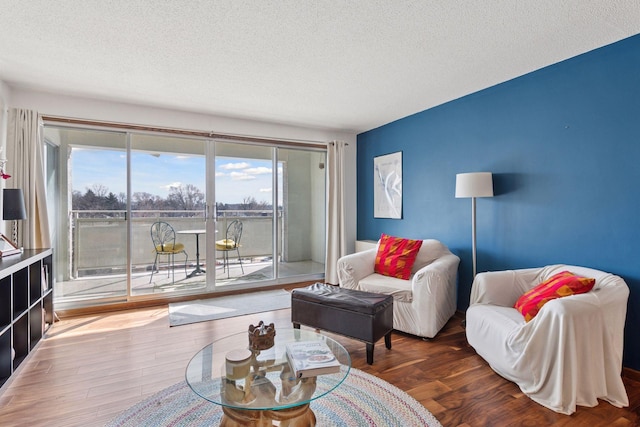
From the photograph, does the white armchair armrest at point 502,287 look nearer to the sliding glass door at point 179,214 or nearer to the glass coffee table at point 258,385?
the glass coffee table at point 258,385

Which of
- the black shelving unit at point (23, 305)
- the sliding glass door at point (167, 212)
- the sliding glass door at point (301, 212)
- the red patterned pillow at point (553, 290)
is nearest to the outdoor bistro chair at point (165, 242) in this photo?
the sliding glass door at point (167, 212)

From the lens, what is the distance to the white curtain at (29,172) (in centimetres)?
317

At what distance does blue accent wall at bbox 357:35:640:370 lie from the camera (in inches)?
91.8

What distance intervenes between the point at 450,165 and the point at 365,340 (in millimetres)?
2208

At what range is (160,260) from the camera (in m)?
4.48

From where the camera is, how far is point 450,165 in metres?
3.71

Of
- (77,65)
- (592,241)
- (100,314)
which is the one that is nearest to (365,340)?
(592,241)

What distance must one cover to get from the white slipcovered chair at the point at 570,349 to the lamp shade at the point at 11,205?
3.73m

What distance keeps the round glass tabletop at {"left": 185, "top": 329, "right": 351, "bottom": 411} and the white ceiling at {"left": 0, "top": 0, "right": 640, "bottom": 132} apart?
1.98m

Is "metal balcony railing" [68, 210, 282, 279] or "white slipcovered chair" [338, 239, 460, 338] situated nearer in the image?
"white slipcovered chair" [338, 239, 460, 338]

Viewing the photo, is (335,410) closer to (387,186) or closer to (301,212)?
(387,186)

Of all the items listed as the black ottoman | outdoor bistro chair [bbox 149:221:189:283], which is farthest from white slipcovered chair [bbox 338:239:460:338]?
outdoor bistro chair [bbox 149:221:189:283]

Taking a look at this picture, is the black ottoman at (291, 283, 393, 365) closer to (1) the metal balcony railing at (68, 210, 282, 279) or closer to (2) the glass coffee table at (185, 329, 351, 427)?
(2) the glass coffee table at (185, 329, 351, 427)

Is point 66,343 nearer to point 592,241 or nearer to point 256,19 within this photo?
point 256,19
